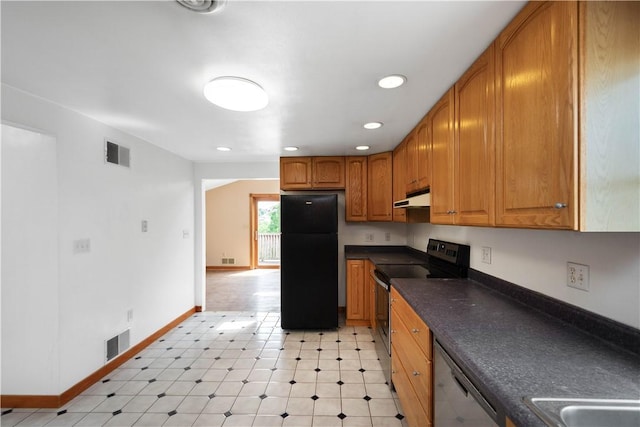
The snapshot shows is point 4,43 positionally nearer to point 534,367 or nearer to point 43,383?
point 43,383

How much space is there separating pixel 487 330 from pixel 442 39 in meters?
1.32

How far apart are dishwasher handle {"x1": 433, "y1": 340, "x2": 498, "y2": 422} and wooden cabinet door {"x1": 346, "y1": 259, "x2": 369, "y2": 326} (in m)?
2.10

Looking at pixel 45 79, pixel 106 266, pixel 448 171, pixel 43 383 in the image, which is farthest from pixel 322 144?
pixel 43 383

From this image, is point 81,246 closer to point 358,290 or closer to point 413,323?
point 413,323

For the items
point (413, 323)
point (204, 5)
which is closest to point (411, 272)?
point (413, 323)

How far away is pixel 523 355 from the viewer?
927mm

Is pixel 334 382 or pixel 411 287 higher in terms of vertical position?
pixel 411 287

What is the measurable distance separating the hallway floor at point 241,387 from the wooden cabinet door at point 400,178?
149 cm

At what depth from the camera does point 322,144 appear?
295 centimetres

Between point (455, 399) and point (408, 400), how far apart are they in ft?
2.24

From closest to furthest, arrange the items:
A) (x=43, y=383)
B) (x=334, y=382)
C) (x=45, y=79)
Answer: (x=45, y=79) < (x=43, y=383) < (x=334, y=382)

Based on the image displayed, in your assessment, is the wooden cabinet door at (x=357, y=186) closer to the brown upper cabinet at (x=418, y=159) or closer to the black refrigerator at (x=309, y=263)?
the black refrigerator at (x=309, y=263)

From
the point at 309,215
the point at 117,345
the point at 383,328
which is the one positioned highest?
the point at 309,215

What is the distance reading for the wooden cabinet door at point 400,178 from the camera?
2771 mm
